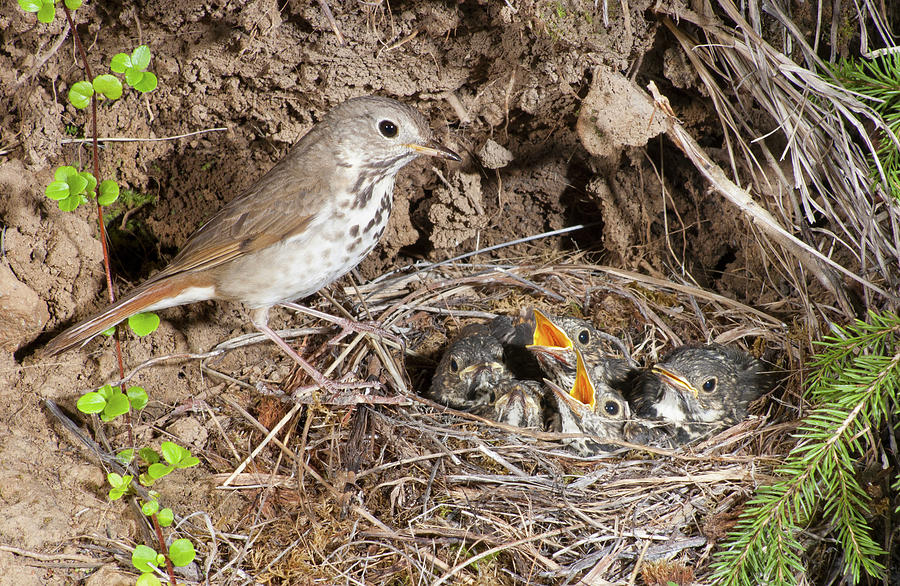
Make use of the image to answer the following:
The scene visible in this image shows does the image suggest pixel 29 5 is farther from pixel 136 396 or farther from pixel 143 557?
pixel 143 557

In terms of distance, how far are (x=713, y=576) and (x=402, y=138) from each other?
7.87ft

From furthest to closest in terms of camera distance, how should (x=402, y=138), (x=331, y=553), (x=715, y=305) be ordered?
(x=715, y=305), (x=402, y=138), (x=331, y=553)

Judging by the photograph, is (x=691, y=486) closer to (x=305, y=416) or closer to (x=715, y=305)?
(x=715, y=305)

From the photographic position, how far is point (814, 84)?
3049mm

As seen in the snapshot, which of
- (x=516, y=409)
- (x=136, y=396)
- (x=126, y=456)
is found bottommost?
(x=516, y=409)

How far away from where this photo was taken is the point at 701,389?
3643 millimetres

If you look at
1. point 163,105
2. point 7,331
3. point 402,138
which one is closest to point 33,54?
point 163,105

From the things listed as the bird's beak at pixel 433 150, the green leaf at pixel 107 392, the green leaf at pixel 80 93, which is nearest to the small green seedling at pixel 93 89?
the green leaf at pixel 80 93

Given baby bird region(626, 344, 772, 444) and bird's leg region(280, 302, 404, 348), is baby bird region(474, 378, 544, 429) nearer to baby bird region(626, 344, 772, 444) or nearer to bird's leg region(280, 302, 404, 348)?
baby bird region(626, 344, 772, 444)

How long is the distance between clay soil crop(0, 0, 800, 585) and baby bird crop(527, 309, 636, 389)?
766 millimetres

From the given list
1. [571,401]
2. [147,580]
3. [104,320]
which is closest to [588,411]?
[571,401]

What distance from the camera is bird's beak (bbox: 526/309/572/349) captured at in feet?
12.1

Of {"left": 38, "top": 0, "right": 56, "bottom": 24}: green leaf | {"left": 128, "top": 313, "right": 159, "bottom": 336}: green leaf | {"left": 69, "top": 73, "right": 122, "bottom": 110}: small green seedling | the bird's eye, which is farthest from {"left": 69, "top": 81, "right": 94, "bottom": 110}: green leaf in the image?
the bird's eye

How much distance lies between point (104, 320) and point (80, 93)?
1034mm
